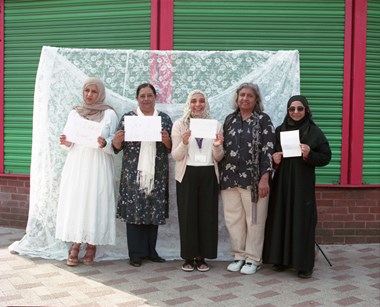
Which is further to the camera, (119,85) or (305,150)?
(119,85)

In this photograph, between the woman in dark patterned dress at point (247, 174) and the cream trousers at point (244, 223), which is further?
the cream trousers at point (244, 223)

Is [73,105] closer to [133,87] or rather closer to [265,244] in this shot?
[133,87]

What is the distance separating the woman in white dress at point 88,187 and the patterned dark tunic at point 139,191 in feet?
0.48

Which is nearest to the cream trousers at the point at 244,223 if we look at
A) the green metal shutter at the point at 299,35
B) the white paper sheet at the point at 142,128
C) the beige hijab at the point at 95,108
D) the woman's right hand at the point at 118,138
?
the white paper sheet at the point at 142,128

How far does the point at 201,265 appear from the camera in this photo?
486 centimetres

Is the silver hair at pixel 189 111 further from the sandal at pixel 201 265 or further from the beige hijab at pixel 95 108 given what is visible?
the sandal at pixel 201 265

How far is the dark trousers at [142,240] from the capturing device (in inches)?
195

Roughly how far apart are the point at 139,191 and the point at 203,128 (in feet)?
3.05

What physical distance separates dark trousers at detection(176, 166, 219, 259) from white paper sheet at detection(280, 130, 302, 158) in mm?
715

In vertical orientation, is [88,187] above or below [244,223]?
above

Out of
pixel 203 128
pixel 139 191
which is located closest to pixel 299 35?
pixel 203 128

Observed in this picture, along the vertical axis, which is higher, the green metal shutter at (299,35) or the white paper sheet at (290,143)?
the green metal shutter at (299,35)

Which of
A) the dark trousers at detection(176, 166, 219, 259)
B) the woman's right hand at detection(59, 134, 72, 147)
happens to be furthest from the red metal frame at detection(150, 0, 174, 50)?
the dark trousers at detection(176, 166, 219, 259)

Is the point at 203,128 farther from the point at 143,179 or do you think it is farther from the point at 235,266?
the point at 235,266
